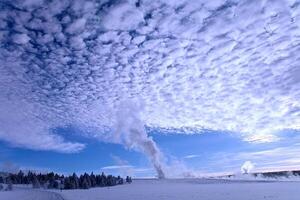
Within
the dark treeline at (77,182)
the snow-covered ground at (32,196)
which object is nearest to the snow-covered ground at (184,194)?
the snow-covered ground at (32,196)

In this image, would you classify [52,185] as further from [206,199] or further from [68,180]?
[206,199]

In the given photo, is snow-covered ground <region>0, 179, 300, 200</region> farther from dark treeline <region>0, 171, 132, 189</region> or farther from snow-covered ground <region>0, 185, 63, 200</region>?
dark treeline <region>0, 171, 132, 189</region>

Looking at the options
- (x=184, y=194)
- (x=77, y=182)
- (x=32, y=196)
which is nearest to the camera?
(x=184, y=194)

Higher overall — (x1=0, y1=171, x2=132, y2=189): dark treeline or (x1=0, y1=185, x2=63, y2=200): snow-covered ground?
(x1=0, y1=171, x2=132, y2=189): dark treeline

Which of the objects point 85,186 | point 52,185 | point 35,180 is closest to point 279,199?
point 85,186

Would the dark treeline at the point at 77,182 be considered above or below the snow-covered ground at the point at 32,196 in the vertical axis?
above

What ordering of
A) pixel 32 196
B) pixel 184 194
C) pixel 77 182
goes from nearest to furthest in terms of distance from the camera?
pixel 184 194, pixel 32 196, pixel 77 182

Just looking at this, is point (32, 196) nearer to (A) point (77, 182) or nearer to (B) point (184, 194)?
(B) point (184, 194)

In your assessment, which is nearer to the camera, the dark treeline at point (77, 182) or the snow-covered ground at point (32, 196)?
the snow-covered ground at point (32, 196)

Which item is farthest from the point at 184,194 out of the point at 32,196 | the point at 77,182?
the point at 77,182

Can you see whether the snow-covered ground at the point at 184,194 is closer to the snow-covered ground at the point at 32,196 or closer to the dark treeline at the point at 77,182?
the snow-covered ground at the point at 32,196

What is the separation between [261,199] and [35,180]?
6759 inches

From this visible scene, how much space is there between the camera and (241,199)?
43.0 meters

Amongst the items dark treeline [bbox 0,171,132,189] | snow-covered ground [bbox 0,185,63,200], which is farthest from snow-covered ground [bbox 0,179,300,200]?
dark treeline [bbox 0,171,132,189]
